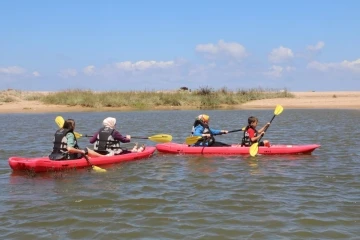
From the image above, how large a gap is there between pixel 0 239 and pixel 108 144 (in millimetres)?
5258

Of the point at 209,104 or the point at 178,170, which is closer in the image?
the point at 178,170

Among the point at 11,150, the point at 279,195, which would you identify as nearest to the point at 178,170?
the point at 279,195

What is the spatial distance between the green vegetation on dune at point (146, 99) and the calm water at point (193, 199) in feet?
61.4

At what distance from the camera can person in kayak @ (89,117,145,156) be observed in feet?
33.6

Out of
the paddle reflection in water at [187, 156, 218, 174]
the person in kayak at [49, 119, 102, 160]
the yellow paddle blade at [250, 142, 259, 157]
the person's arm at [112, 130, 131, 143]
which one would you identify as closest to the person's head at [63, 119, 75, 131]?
the person in kayak at [49, 119, 102, 160]

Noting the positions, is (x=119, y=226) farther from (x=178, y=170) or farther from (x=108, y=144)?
(x=108, y=144)

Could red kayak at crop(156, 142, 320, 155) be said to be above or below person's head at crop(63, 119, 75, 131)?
below

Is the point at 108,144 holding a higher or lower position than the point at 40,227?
higher

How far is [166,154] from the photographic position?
11812 mm

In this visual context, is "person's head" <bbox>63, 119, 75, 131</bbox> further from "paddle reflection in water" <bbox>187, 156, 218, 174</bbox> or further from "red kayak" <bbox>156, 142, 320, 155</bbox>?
"red kayak" <bbox>156, 142, 320, 155</bbox>

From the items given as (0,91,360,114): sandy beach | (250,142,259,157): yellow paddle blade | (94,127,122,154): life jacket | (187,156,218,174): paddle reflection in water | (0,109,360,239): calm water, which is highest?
(0,91,360,114): sandy beach

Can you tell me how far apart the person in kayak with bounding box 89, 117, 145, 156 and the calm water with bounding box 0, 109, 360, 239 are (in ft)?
1.96

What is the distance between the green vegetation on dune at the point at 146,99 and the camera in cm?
3033

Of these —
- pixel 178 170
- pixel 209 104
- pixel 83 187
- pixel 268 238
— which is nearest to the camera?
pixel 268 238
